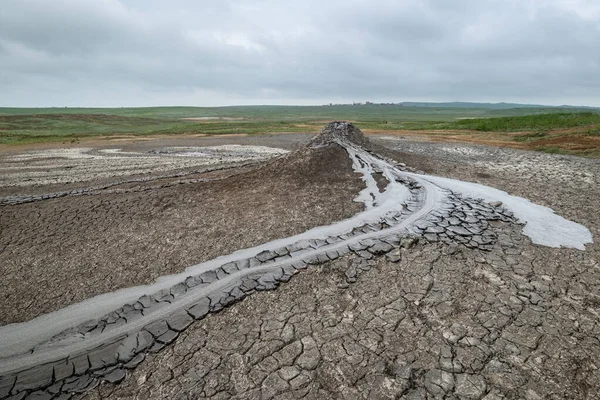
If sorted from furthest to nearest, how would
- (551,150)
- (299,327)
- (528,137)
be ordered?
(528,137)
(551,150)
(299,327)

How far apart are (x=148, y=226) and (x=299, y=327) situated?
7249mm

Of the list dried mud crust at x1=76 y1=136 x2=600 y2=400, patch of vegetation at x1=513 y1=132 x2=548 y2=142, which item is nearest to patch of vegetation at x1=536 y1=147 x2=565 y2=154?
patch of vegetation at x1=513 y1=132 x2=548 y2=142

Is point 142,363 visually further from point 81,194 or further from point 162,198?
point 81,194

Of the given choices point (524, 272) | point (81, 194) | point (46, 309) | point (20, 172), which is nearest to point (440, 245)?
point (524, 272)

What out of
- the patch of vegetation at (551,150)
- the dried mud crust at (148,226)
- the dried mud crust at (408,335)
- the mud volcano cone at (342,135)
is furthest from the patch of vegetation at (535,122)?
the dried mud crust at (408,335)

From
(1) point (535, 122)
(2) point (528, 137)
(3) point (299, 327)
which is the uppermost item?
(1) point (535, 122)

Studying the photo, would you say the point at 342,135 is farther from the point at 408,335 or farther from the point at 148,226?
the point at 408,335

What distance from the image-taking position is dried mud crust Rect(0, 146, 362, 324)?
8023 mm

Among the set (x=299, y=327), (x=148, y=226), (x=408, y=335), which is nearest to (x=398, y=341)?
(x=408, y=335)

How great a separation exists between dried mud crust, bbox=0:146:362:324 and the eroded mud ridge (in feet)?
2.52

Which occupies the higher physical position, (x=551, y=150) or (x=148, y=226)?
(x=551, y=150)

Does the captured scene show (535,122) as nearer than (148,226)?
No

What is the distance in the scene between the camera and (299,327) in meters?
5.77

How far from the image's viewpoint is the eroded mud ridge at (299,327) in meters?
4.68
